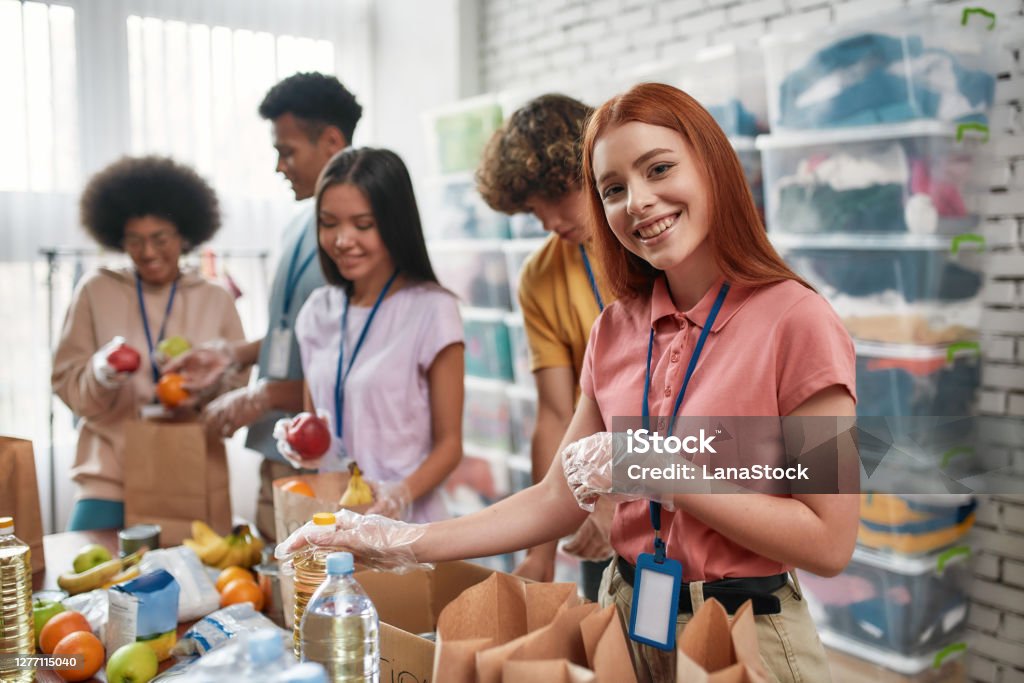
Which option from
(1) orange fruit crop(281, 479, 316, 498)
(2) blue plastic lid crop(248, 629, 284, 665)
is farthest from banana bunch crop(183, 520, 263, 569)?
(2) blue plastic lid crop(248, 629, 284, 665)

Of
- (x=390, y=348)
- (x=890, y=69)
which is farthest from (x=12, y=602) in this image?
(x=890, y=69)

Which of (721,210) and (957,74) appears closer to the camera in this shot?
(721,210)

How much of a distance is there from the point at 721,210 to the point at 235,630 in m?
1.07

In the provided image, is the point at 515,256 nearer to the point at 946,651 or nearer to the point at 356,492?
the point at 946,651

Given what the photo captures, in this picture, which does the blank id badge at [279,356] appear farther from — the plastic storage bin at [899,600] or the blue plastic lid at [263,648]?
the plastic storage bin at [899,600]

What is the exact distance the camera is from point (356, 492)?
163 centimetres

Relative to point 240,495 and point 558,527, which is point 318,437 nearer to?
point 558,527

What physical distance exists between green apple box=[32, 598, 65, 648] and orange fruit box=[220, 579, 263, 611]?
0.95ft

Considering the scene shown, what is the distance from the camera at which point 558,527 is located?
1.40m

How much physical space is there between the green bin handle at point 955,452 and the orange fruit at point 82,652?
8.10 feet

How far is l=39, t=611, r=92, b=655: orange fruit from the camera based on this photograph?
4.74 ft

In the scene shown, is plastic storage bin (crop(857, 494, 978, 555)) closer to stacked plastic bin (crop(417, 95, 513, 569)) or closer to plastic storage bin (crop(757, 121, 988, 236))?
plastic storage bin (crop(757, 121, 988, 236))

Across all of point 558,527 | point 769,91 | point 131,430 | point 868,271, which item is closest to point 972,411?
point 868,271

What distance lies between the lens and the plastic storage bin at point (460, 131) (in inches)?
160
